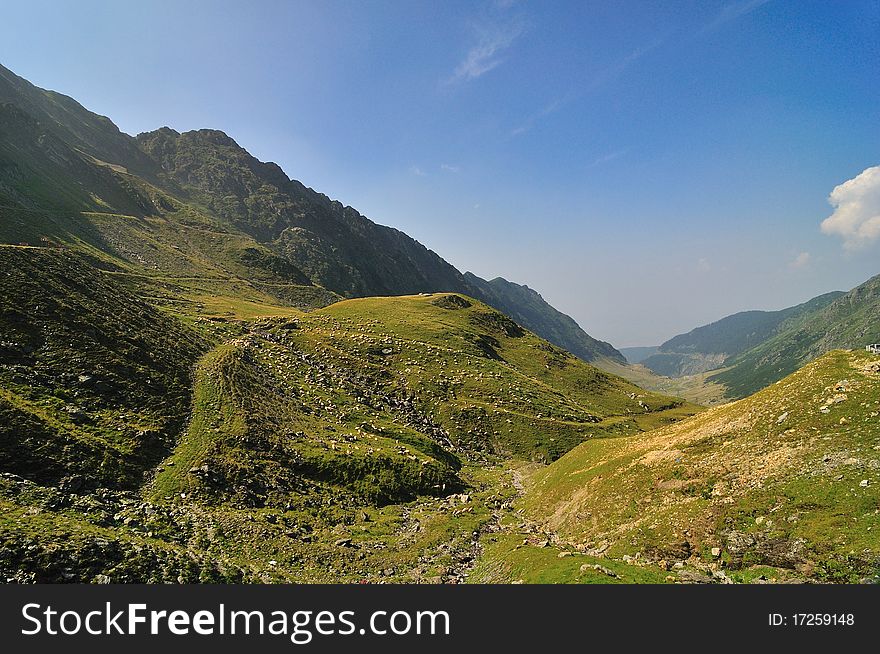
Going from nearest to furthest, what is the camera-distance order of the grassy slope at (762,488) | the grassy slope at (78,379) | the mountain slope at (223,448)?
the grassy slope at (762,488), the mountain slope at (223,448), the grassy slope at (78,379)

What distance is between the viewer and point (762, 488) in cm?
2775

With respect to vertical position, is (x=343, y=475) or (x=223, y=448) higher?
(x=223, y=448)

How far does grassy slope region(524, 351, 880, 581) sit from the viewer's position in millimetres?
22125

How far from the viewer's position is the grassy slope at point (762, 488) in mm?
22125

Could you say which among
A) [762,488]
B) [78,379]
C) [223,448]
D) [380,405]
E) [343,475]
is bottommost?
[343,475]

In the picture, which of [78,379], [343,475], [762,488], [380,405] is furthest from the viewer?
[380,405]

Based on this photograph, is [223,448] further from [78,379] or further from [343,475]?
[78,379]

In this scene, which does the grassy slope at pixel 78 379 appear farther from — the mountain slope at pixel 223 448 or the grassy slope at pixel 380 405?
the grassy slope at pixel 380 405

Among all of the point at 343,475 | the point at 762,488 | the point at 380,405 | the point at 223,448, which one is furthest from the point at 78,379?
the point at 762,488

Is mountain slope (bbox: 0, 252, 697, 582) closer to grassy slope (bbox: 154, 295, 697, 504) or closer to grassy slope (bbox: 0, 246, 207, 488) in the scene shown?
grassy slope (bbox: 0, 246, 207, 488)

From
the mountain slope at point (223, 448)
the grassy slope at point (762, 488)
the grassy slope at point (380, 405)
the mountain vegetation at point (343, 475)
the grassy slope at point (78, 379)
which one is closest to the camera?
the grassy slope at point (762, 488)

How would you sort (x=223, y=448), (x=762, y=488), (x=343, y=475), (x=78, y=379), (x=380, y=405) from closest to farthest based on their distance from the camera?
(x=762, y=488) < (x=78, y=379) < (x=223, y=448) < (x=343, y=475) < (x=380, y=405)

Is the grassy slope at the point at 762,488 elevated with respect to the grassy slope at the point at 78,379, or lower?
lower

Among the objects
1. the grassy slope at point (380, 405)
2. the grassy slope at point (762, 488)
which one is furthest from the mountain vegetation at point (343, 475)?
the grassy slope at point (380, 405)
